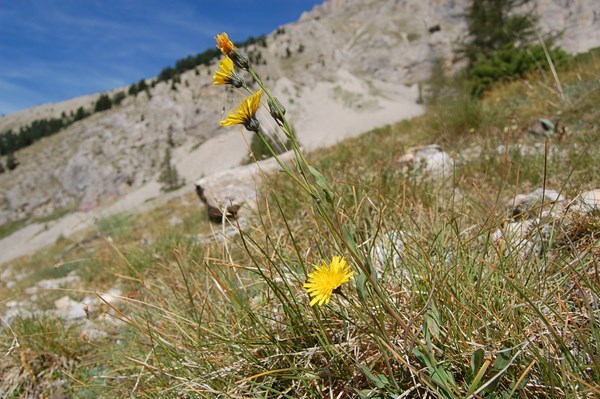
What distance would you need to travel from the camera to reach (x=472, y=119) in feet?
16.3

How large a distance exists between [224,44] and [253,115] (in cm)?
20

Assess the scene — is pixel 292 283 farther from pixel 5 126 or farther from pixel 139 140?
pixel 5 126

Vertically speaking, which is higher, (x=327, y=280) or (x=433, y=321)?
(x=327, y=280)

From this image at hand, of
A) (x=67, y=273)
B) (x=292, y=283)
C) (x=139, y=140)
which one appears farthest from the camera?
(x=139, y=140)

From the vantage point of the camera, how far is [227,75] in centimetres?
91

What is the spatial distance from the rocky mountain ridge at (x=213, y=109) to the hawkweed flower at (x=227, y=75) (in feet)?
135

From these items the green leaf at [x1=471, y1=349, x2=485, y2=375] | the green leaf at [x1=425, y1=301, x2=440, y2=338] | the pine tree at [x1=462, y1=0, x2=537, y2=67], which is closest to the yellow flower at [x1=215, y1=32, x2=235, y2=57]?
the green leaf at [x1=425, y1=301, x2=440, y2=338]

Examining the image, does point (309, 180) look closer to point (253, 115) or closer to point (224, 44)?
point (253, 115)

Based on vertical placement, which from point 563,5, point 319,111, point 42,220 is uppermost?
point 563,5

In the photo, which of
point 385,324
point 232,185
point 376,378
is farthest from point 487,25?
point 376,378

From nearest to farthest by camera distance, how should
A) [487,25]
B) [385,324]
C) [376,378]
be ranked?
[376,378] < [385,324] < [487,25]

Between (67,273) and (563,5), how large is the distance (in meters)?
77.4

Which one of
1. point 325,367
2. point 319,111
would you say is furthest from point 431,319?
point 319,111

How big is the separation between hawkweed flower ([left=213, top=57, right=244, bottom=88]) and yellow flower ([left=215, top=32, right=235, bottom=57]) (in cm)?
2
